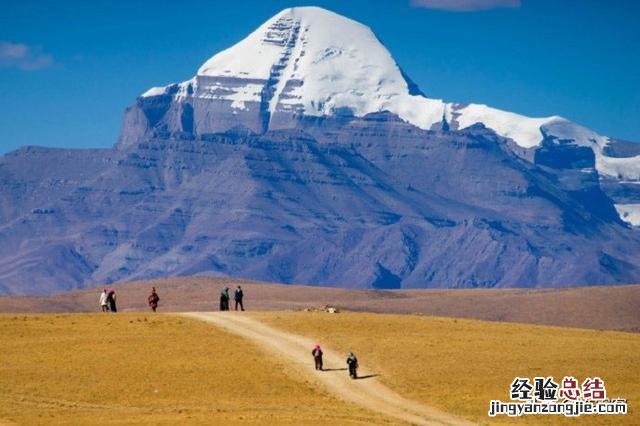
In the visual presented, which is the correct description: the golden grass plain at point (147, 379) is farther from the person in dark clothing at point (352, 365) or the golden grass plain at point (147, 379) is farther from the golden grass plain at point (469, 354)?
the golden grass plain at point (469, 354)

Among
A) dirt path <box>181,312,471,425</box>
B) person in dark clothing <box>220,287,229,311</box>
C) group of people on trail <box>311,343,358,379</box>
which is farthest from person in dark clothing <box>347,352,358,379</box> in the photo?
person in dark clothing <box>220,287,229,311</box>

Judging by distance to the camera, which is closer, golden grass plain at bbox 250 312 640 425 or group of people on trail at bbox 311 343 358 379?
golden grass plain at bbox 250 312 640 425

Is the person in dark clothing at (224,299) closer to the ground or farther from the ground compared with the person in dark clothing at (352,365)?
farther from the ground

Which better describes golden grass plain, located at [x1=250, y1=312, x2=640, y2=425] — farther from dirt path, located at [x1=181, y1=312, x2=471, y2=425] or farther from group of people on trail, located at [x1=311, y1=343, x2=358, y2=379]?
group of people on trail, located at [x1=311, y1=343, x2=358, y2=379]

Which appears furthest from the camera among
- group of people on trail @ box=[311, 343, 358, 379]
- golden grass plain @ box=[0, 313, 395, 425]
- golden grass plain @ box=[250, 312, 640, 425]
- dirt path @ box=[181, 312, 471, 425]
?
group of people on trail @ box=[311, 343, 358, 379]

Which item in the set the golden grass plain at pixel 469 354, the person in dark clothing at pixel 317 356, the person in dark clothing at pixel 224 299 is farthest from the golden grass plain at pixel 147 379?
the person in dark clothing at pixel 224 299

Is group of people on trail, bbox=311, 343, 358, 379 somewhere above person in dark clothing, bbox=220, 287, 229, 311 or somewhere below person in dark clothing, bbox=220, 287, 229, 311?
below

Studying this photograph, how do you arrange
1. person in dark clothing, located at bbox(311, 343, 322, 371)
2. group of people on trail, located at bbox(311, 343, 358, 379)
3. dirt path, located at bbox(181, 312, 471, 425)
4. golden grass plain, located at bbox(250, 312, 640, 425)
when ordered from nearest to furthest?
dirt path, located at bbox(181, 312, 471, 425), golden grass plain, located at bbox(250, 312, 640, 425), group of people on trail, located at bbox(311, 343, 358, 379), person in dark clothing, located at bbox(311, 343, 322, 371)

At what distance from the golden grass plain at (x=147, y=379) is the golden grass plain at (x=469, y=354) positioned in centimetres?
547

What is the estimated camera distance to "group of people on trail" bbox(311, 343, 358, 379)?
88312 mm

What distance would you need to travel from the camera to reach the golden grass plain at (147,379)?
78.9 metres

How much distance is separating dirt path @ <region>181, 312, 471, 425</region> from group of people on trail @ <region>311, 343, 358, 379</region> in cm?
37

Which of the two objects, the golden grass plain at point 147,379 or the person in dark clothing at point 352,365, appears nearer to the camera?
the golden grass plain at point 147,379

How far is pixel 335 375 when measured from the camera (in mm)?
89625
